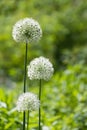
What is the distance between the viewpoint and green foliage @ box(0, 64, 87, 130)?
3602mm

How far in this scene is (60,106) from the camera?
4.84m

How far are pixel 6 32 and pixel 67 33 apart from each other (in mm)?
1711

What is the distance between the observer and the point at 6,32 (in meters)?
8.41

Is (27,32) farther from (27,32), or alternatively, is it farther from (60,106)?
(60,106)

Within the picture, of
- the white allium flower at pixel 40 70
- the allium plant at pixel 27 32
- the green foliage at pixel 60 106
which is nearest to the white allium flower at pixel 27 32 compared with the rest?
the allium plant at pixel 27 32

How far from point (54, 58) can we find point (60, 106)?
Result: 4187mm

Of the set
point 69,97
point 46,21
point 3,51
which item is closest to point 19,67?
point 3,51

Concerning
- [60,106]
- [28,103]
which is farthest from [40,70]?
[60,106]

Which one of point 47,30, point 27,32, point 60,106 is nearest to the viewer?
point 27,32

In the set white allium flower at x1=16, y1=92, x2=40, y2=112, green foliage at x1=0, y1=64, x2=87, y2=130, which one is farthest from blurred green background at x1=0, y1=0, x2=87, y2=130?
white allium flower at x1=16, y1=92, x2=40, y2=112

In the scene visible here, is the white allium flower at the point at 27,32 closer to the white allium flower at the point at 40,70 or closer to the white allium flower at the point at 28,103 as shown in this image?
the white allium flower at the point at 40,70

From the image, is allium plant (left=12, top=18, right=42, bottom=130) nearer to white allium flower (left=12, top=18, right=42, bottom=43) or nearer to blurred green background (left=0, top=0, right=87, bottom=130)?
white allium flower (left=12, top=18, right=42, bottom=43)

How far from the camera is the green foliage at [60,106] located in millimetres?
3602

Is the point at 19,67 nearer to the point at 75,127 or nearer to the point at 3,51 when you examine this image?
the point at 3,51
